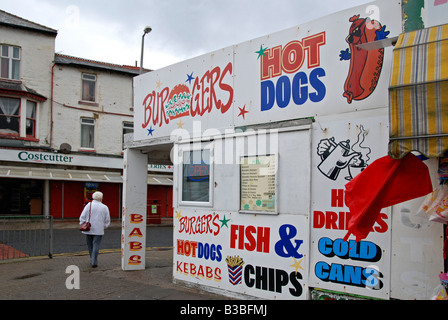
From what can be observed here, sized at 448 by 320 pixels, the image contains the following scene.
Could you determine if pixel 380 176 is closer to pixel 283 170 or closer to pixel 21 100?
pixel 283 170

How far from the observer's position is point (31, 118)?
22.5 m

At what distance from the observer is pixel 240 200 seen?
6.33 meters

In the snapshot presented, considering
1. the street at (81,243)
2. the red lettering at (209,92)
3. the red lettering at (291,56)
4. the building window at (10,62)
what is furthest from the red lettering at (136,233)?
the building window at (10,62)

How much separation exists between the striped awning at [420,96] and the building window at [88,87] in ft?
77.6

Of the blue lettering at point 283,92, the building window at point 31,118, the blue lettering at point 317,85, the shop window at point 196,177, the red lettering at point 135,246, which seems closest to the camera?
the blue lettering at point 317,85

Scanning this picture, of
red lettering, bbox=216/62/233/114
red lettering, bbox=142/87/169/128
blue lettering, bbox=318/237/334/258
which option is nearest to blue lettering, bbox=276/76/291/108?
red lettering, bbox=216/62/233/114

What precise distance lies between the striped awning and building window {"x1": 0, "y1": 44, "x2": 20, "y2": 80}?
23.1 metres

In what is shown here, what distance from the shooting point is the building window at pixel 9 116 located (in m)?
21.4

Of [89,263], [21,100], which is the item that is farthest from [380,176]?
[21,100]

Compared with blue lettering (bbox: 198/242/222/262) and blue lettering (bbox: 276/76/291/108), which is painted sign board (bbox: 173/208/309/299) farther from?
blue lettering (bbox: 276/76/291/108)

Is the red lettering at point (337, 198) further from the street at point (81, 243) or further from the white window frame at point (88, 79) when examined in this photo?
the white window frame at point (88, 79)

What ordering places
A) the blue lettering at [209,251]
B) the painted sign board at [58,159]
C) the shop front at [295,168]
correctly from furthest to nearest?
the painted sign board at [58,159] < the blue lettering at [209,251] < the shop front at [295,168]

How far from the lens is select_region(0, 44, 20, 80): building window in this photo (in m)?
21.9

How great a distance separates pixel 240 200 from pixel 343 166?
6.03ft
